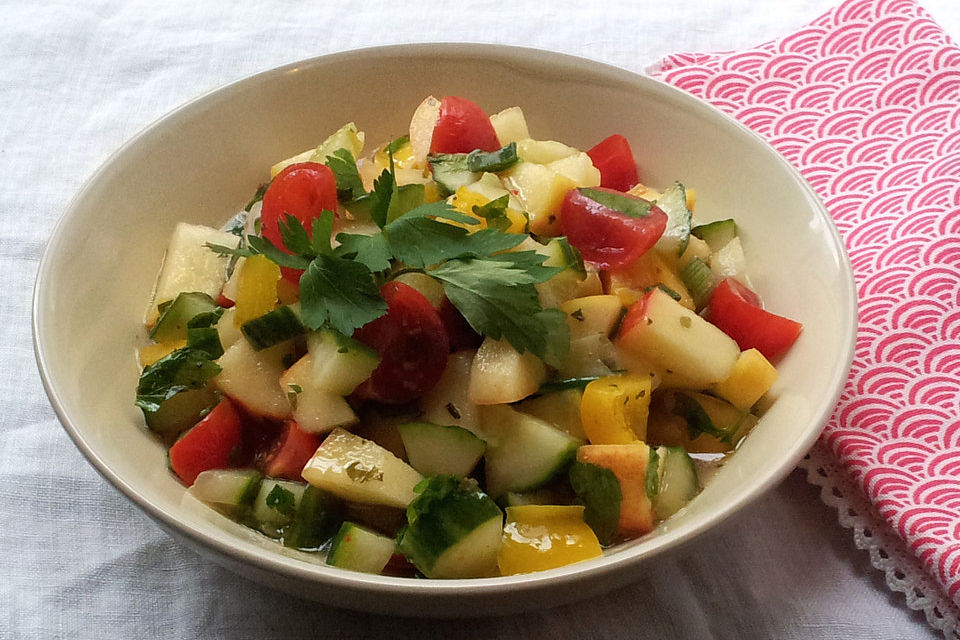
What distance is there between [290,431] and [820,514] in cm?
108

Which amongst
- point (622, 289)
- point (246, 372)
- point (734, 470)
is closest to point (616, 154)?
point (622, 289)

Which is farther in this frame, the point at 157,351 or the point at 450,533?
the point at 157,351

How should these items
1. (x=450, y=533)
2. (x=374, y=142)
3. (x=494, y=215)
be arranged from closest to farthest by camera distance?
(x=450, y=533) < (x=494, y=215) < (x=374, y=142)

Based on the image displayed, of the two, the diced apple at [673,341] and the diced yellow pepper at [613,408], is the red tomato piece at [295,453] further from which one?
the diced apple at [673,341]

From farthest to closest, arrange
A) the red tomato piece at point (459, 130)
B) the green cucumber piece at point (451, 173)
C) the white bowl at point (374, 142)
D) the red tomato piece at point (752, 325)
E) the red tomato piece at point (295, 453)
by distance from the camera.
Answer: the red tomato piece at point (459, 130) < the green cucumber piece at point (451, 173) < the red tomato piece at point (752, 325) < the red tomato piece at point (295, 453) < the white bowl at point (374, 142)

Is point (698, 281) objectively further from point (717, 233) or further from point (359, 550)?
point (359, 550)

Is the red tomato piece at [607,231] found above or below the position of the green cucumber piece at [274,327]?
above

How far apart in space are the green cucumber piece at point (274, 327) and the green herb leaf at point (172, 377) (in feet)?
0.31

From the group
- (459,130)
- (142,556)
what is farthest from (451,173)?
(142,556)

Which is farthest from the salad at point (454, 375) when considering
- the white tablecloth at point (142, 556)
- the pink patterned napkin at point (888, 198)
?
the pink patterned napkin at point (888, 198)

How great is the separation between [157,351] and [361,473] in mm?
603

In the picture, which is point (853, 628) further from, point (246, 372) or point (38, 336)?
point (38, 336)

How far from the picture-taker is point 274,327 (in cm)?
166

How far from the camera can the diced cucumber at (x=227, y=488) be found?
62.6 inches
